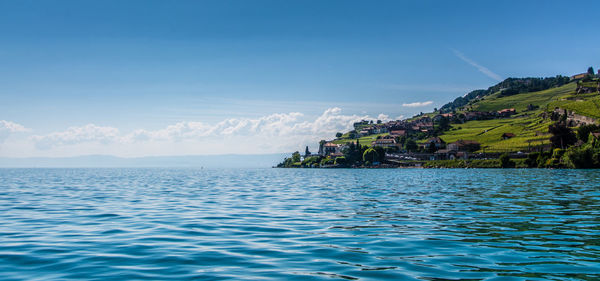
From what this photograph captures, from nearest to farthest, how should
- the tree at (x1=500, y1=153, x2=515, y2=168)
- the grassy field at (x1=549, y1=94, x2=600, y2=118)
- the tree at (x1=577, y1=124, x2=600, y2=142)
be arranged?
1. the tree at (x1=577, y1=124, x2=600, y2=142)
2. the tree at (x1=500, y1=153, x2=515, y2=168)
3. the grassy field at (x1=549, y1=94, x2=600, y2=118)

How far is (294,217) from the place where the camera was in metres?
22.1

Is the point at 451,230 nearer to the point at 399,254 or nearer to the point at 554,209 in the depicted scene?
the point at 399,254

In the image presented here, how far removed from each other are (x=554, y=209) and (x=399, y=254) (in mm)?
15995

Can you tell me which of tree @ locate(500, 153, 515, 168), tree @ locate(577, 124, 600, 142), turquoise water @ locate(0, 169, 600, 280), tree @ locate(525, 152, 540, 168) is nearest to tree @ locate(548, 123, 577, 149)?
tree @ locate(577, 124, 600, 142)

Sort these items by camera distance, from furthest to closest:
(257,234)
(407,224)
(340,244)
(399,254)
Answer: (407,224) < (257,234) < (340,244) < (399,254)

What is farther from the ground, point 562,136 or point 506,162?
point 562,136

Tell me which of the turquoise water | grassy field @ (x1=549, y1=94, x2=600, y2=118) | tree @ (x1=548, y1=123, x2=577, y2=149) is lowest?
the turquoise water

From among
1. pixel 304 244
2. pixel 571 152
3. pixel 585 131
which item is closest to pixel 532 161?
pixel 571 152

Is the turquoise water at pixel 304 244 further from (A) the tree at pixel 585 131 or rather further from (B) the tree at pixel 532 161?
(A) the tree at pixel 585 131

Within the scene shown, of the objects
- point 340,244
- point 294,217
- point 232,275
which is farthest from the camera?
point 294,217

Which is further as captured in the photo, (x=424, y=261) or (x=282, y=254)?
(x=282, y=254)

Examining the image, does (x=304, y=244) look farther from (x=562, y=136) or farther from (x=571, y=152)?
(x=562, y=136)

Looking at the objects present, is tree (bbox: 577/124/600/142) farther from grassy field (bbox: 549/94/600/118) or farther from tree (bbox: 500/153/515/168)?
grassy field (bbox: 549/94/600/118)

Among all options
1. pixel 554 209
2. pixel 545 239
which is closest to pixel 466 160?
pixel 554 209
